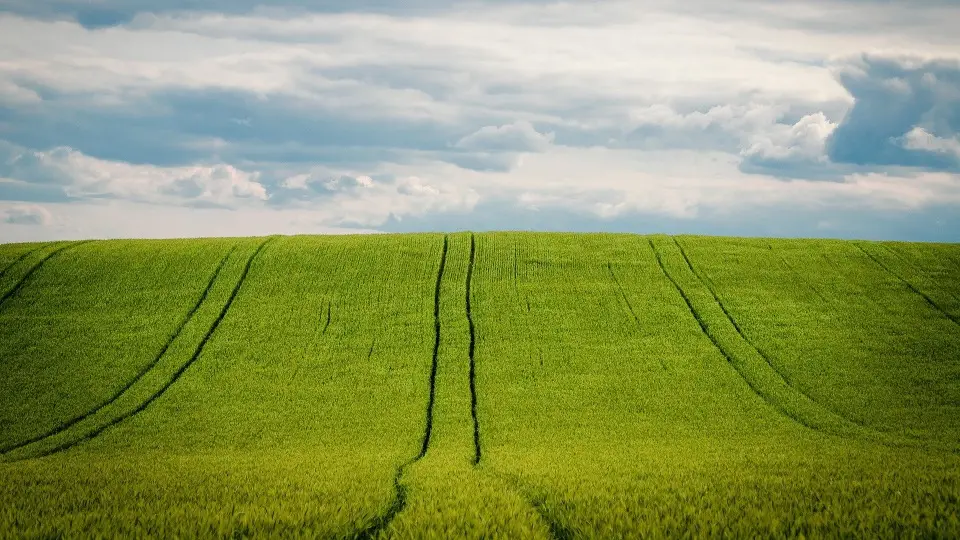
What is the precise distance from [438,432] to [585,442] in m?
5.21

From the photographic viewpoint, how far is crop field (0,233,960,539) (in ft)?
36.8

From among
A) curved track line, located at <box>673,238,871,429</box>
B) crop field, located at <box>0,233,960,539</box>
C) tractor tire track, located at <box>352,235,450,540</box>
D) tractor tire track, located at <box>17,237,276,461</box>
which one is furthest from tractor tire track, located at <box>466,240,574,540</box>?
tractor tire track, located at <box>17,237,276,461</box>

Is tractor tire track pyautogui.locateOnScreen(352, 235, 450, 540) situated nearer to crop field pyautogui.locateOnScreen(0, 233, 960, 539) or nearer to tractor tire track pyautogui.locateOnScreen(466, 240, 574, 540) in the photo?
crop field pyautogui.locateOnScreen(0, 233, 960, 539)

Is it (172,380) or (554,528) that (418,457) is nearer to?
(554,528)

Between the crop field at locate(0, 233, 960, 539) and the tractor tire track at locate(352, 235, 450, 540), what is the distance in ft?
0.36

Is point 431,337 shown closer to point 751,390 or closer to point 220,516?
point 751,390

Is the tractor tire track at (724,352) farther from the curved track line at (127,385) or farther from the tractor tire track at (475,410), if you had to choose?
the curved track line at (127,385)

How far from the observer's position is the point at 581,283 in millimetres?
40844

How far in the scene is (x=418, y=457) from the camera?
22828mm

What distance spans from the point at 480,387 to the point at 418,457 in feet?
24.7

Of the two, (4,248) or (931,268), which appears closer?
(931,268)

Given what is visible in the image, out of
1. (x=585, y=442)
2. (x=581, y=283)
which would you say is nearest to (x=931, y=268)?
(x=581, y=283)

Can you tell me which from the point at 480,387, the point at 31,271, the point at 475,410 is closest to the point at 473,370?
the point at 480,387

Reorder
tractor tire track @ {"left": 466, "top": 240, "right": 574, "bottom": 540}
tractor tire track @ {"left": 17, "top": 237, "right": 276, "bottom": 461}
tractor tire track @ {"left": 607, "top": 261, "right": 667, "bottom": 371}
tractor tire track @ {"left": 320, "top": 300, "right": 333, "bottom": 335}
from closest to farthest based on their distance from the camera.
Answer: tractor tire track @ {"left": 466, "top": 240, "right": 574, "bottom": 540} → tractor tire track @ {"left": 17, "top": 237, "right": 276, "bottom": 461} → tractor tire track @ {"left": 607, "top": 261, "right": 667, "bottom": 371} → tractor tire track @ {"left": 320, "top": 300, "right": 333, "bottom": 335}
